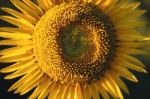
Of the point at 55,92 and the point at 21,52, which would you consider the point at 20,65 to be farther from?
the point at 55,92

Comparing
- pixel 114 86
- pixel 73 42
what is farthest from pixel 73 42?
pixel 114 86

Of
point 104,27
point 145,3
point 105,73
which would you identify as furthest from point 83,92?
point 145,3

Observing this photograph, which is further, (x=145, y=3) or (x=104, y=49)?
(x=145, y=3)

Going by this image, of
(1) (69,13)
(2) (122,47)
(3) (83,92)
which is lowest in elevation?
(3) (83,92)

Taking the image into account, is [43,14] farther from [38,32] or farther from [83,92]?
[83,92]

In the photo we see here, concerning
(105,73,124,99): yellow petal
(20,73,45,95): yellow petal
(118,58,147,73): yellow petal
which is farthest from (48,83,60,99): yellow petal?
(118,58,147,73): yellow petal

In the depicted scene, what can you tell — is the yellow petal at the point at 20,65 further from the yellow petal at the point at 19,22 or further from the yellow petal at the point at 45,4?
A: the yellow petal at the point at 45,4

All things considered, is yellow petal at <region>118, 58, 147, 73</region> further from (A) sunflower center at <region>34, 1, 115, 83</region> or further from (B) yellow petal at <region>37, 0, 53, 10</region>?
(B) yellow petal at <region>37, 0, 53, 10</region>
